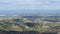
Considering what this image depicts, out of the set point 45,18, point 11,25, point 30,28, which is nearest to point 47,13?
point 45,18

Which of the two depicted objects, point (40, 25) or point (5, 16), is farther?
point (5, 16)

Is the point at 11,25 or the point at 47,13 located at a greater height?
the point at 47,13

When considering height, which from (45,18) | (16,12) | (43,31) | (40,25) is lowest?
(43,31)

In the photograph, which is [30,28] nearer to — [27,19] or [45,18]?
[27,19]

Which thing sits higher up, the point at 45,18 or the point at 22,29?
the point at 45,18

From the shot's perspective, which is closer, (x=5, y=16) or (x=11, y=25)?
(x=11, y=25)

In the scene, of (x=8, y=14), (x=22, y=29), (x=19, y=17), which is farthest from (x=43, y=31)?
(x=8, y=14)

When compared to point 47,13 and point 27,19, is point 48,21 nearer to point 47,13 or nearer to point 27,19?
point 47,13

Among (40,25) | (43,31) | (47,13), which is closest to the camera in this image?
(43,31)

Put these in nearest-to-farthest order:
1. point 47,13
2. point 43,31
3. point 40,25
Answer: point 43,31 < point 40,25 < point 47,13

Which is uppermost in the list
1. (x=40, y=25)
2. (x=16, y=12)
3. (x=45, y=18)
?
(x=16, y=12)
